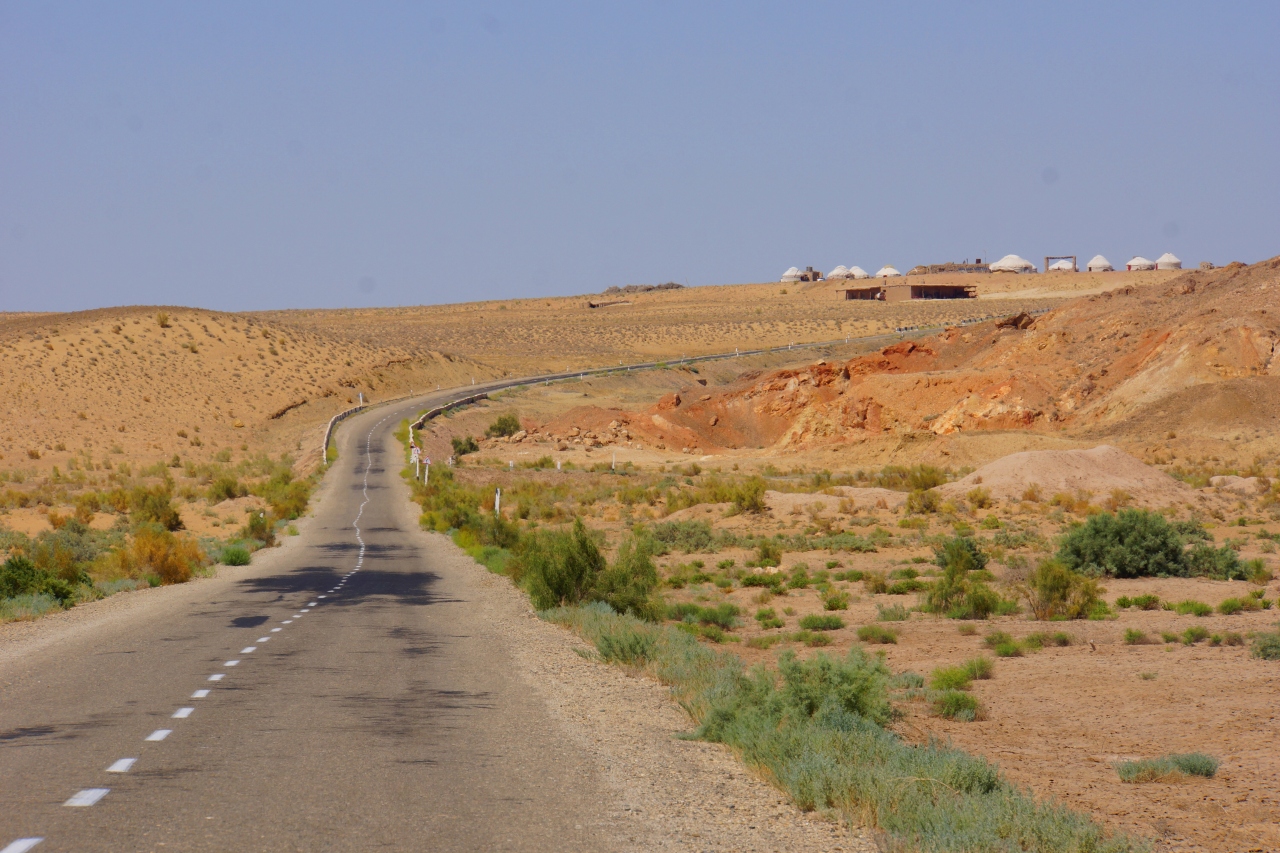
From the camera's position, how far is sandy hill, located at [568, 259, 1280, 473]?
2121 inches

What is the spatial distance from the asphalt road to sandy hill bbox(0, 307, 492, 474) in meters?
52.7

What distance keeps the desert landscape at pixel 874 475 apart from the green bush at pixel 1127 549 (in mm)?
337

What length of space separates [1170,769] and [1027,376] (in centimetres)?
5690

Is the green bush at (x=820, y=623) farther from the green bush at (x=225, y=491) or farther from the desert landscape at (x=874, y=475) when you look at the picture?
the green bush at (x=225, y=491)

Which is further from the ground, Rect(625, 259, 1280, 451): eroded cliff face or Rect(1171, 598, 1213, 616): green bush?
Rect(625, 259, 1280, 451): eroded cliff face

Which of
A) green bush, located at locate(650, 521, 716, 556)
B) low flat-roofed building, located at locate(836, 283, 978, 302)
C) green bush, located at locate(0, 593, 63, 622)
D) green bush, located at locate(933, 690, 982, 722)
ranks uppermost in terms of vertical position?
low flat-roofed building, located at locate(836, 283, 978, 302)

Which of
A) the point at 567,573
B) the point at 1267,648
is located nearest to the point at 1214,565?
the point at 1267,648

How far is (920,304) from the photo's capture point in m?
138

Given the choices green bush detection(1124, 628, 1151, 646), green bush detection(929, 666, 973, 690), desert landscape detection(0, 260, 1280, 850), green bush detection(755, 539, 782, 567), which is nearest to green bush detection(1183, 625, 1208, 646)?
desert landscape detection(0, 260, 1280, 850)

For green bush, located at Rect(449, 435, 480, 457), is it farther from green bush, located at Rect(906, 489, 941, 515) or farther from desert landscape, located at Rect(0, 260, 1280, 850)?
green bush, located at Rect(906, 489, 941, 515)

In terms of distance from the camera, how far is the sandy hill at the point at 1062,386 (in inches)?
2121

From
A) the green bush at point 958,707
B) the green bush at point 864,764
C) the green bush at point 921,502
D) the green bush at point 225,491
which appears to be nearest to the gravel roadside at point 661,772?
the green bush at point 864,764

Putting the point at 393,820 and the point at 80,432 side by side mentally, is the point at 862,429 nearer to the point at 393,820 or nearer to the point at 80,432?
the point at 80,432

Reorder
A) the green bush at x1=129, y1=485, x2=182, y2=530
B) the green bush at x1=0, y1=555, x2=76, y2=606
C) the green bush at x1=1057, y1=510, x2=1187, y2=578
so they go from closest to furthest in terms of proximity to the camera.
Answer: the green bush at x1=0, y1=555, x2=76, y2=606 → the green bush at x1=1057, y1=510, x2=1187, y2=578 → the green bush at x1=129, y1=485, x2=182, y2=530
